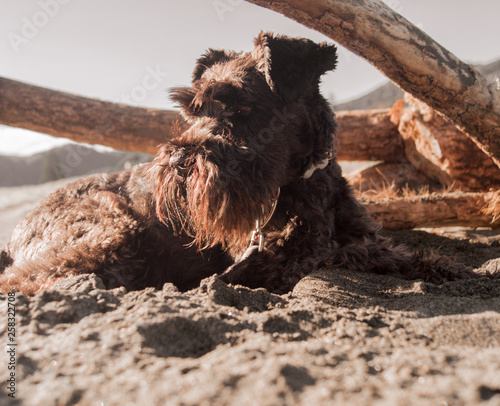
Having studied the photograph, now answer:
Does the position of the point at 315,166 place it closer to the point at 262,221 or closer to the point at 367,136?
the point at 262,221

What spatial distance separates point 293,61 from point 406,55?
1.19m

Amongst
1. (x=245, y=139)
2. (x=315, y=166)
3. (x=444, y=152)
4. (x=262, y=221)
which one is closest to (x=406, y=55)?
(x=315, y=166)

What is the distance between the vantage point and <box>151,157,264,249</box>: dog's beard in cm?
259

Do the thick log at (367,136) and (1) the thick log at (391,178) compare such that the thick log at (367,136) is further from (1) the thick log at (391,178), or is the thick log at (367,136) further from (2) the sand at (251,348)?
(2) the sand at (251,348)

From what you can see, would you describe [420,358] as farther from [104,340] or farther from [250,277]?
[250,277]

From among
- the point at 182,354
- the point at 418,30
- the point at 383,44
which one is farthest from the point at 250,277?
the point at 418,30

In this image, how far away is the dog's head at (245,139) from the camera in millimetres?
2676

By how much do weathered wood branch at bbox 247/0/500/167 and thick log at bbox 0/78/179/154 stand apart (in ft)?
9.84

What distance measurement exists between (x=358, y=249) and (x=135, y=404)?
239 cm

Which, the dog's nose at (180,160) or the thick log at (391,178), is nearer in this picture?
the dog's nose at (180,160)

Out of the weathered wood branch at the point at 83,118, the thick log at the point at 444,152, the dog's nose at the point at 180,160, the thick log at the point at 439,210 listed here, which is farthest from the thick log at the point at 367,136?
the dog's nose at the point at 180,160

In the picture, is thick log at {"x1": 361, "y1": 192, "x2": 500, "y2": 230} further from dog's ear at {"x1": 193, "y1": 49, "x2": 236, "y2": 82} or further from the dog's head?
dog's ear at {"x1": 193, "y1": 49, "x2": 236, "y2": 82}

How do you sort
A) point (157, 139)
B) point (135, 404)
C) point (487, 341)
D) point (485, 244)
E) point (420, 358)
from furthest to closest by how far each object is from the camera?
point (157, 139), point (485, 244), point (487, 341), point (420, 358), point (135, 404)

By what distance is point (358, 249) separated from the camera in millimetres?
3014
